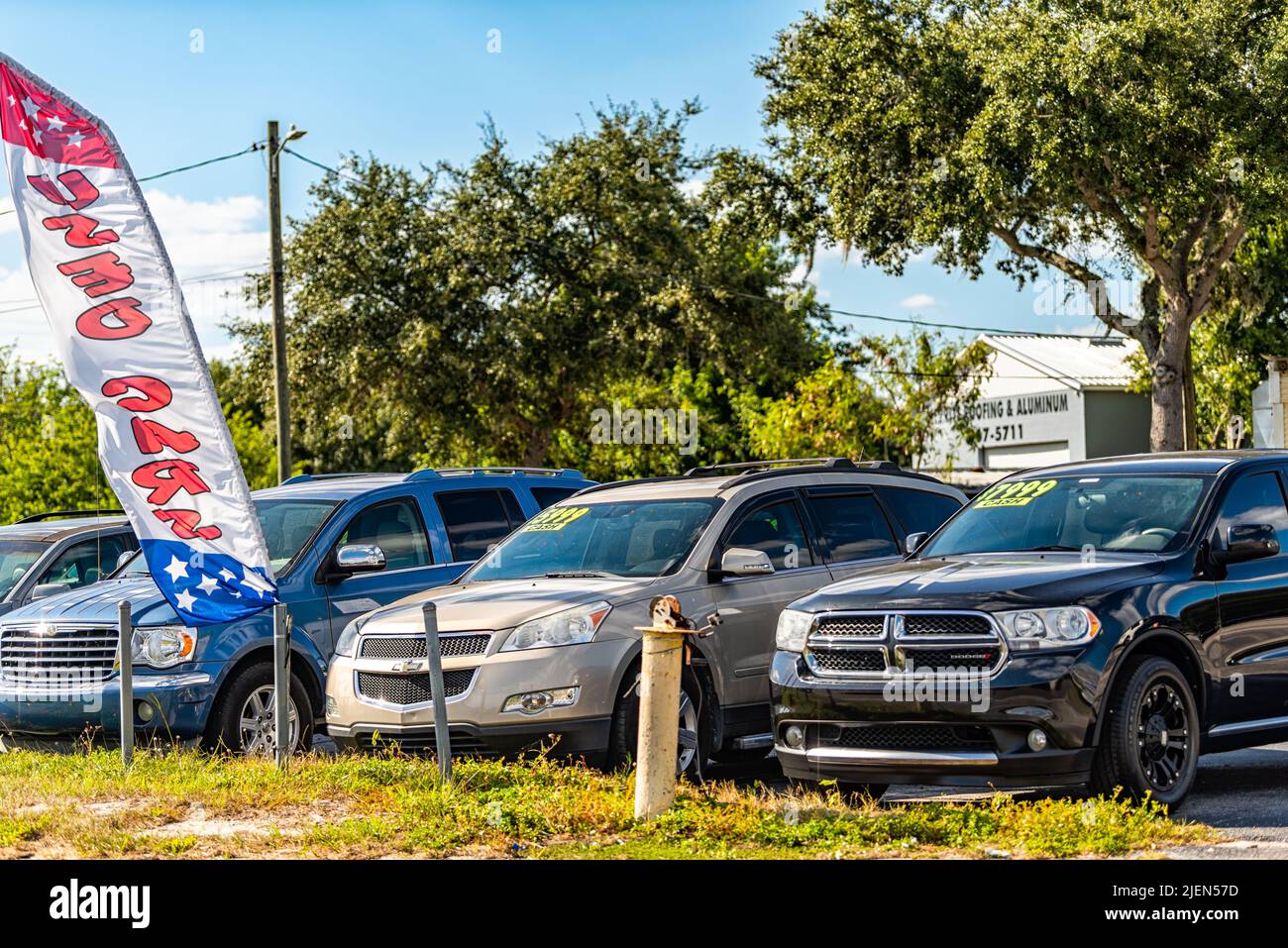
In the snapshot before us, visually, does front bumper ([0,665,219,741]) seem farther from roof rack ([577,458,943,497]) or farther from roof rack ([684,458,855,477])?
roof rack ([684,458,855,477])

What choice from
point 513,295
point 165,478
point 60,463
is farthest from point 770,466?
point 60,463

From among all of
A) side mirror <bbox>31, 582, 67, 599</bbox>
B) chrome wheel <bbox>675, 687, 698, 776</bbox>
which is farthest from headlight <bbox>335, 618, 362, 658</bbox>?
side mirror <bbox>31, 582, 67, 599</bbox>

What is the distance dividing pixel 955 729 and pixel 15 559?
29.9 ft

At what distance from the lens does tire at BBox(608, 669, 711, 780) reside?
28.8ft

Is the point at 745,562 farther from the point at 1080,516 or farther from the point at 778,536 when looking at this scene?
the point at 1080,516

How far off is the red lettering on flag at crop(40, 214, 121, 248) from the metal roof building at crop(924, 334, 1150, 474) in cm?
4054

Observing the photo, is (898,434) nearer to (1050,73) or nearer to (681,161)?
(681,161)

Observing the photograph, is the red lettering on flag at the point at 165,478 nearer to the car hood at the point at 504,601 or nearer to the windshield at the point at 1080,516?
the car hood at the point at 504,601

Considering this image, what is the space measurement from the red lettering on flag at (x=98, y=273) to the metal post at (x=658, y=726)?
385 cm

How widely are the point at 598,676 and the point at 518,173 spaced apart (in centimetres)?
2863

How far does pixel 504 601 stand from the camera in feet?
30.0

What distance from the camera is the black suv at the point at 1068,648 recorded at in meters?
7.37

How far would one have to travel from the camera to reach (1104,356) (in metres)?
56.6
